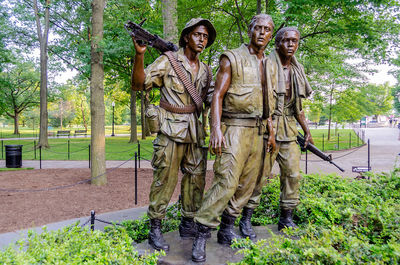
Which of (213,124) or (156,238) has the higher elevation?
(213,124)

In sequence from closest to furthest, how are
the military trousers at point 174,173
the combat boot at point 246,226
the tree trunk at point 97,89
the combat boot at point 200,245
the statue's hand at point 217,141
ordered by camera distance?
the combat boot at point 200,245, the statue's hand at point 217,141, the military trousers at point 174,173, the combat boot at point 246,226, the tree trunk at point 97,89

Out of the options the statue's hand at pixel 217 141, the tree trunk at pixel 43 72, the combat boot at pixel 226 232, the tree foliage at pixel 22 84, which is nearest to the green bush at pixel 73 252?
the combat boot at pixel 226 232

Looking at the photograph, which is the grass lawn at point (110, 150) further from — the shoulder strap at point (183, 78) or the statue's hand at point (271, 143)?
the statue's hand at point (271, 143)

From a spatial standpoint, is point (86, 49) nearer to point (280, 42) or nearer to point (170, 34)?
point (170, 34)

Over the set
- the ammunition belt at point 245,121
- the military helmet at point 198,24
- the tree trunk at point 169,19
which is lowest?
the ammunition belt at point 245,121

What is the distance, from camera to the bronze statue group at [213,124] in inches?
126

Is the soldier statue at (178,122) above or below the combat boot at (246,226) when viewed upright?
above

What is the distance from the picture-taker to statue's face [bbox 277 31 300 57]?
3680 mm

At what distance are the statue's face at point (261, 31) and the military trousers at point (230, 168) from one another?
953 mm

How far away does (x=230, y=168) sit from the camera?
319cm

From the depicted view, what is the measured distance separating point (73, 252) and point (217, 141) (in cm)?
167

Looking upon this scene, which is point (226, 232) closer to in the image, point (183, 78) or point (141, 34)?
point (183, 78)

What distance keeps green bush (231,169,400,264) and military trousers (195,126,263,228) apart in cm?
43

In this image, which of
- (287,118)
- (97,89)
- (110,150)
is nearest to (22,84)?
(110,150)
